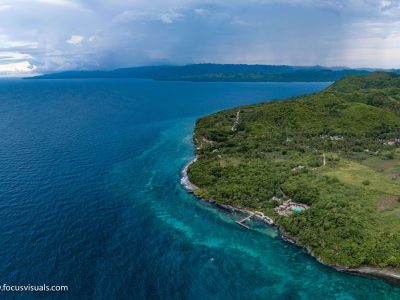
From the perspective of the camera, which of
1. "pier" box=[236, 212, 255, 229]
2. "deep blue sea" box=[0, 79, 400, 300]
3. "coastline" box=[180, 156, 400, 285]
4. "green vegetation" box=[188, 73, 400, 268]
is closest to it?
"deep blue sea" box=[0, 79, 400, 300]

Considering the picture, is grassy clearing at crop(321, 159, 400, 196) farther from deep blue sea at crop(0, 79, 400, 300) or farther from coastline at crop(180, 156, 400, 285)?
deep blue sea at crop(0, 79, 400, 300)

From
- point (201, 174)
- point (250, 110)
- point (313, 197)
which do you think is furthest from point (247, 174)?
point (250, 110)

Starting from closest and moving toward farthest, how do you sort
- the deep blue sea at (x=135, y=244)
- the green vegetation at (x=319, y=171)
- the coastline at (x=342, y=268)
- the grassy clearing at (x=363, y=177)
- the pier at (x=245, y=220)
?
the deep blue sea at (x=135, y=244)
the coastline at (x=342, y=268)
the green vegetation at (x=319, y=171)
the pier at (x=245, y=220)
the grassy clearing at (x=363, y=177)

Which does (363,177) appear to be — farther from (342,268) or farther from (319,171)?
(342,268)

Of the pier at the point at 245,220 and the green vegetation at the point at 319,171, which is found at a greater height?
the green vegetation at the point at 319,171

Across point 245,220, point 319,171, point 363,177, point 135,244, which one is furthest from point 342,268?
point 319,171

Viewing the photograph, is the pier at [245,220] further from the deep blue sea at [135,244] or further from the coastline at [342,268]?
the deep blue sea at [135,244]

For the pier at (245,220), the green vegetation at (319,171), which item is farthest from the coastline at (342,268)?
the pier at (245,220)

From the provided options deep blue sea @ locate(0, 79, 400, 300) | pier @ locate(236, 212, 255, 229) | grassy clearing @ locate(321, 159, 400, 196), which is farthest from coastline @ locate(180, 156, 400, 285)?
grassy clearing @ locate(321, 159, 400, 196)

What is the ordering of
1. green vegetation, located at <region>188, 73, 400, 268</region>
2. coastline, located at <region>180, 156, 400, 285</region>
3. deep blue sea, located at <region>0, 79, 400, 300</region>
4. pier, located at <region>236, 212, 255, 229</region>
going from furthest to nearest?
pier, located at <region>236, 212, 255, 229</region>, green vegetation, located at <region>188, 73, 400, 268</region>, coastline, located at <region>180, 156, 400, 285</region>, deep blue sea, located at <region>0, 79, 400, 300</region>
